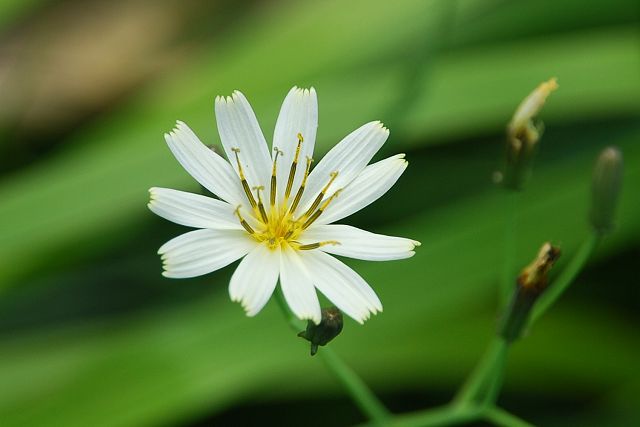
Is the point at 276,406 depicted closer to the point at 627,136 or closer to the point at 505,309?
the point at 505,309

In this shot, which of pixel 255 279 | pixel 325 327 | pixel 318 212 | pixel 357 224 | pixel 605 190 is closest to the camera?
pixel 255 279

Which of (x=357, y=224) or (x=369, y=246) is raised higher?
(x=357, y=224)

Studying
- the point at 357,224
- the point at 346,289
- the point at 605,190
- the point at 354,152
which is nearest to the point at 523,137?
the point at 605,190

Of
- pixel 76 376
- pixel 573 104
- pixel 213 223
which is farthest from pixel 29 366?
pixel 573 104

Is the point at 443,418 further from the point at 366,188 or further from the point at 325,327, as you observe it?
the point at 366,188

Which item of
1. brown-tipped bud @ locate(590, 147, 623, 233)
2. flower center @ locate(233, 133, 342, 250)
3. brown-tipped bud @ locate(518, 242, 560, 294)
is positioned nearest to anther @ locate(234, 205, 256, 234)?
flower center @ locate(233, 133, 342, 250)
